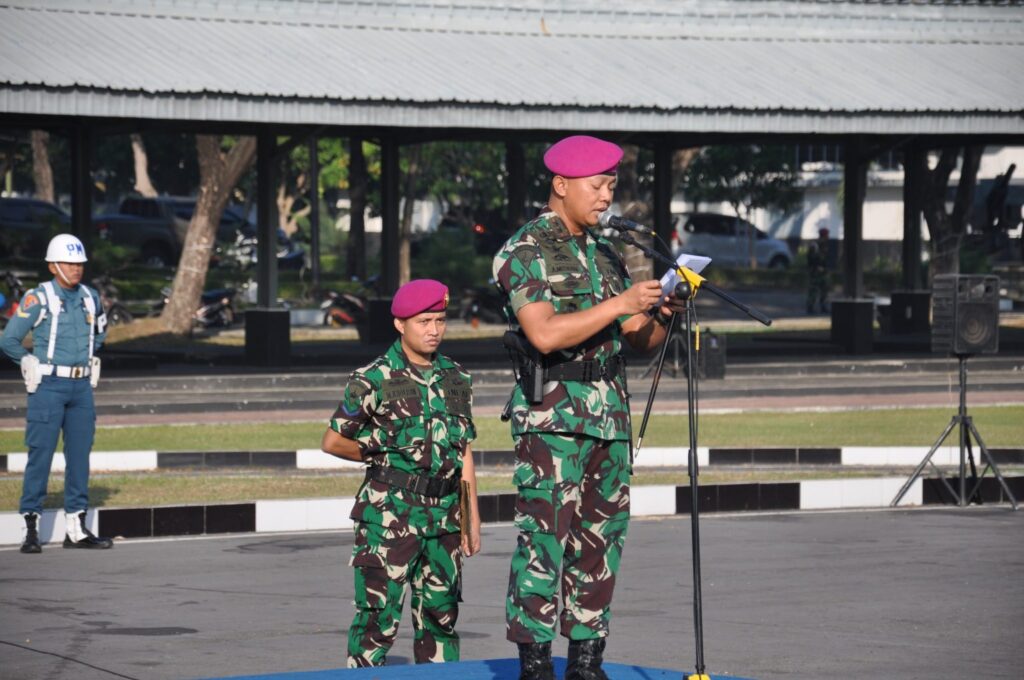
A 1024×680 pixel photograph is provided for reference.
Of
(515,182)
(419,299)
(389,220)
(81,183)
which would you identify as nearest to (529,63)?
(389,220)

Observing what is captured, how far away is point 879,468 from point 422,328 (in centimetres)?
924

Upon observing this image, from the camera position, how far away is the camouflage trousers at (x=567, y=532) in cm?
584

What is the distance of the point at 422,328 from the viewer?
23.4ft

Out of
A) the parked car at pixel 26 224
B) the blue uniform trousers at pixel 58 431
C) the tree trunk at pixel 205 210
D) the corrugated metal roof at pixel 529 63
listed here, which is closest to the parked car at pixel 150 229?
the parked car at pixel 26 224

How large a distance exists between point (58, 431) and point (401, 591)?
5.10m

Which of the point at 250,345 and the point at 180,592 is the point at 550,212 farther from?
the point at 250,345

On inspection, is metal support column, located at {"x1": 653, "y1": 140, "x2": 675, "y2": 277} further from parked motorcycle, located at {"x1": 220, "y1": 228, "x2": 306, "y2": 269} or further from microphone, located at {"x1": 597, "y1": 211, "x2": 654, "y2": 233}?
microphone, located at {"x1": 597, "y1": 211, "x2": 654, "y2": 233}

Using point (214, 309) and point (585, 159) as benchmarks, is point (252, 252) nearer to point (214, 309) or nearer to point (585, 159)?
point (214, 309)

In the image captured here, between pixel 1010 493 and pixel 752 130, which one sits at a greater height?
pixel 752 130

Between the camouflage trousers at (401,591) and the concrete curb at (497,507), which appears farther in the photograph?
the concrete curb at (497,507)

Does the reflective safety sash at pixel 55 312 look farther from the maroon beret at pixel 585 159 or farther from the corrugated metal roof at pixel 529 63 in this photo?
the corrugated metal roof at pixel 529 63

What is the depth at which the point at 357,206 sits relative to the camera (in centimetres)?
3934

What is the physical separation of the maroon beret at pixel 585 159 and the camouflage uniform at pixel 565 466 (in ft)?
0.57

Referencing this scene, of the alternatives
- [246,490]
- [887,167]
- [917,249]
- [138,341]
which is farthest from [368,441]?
[887,167]
